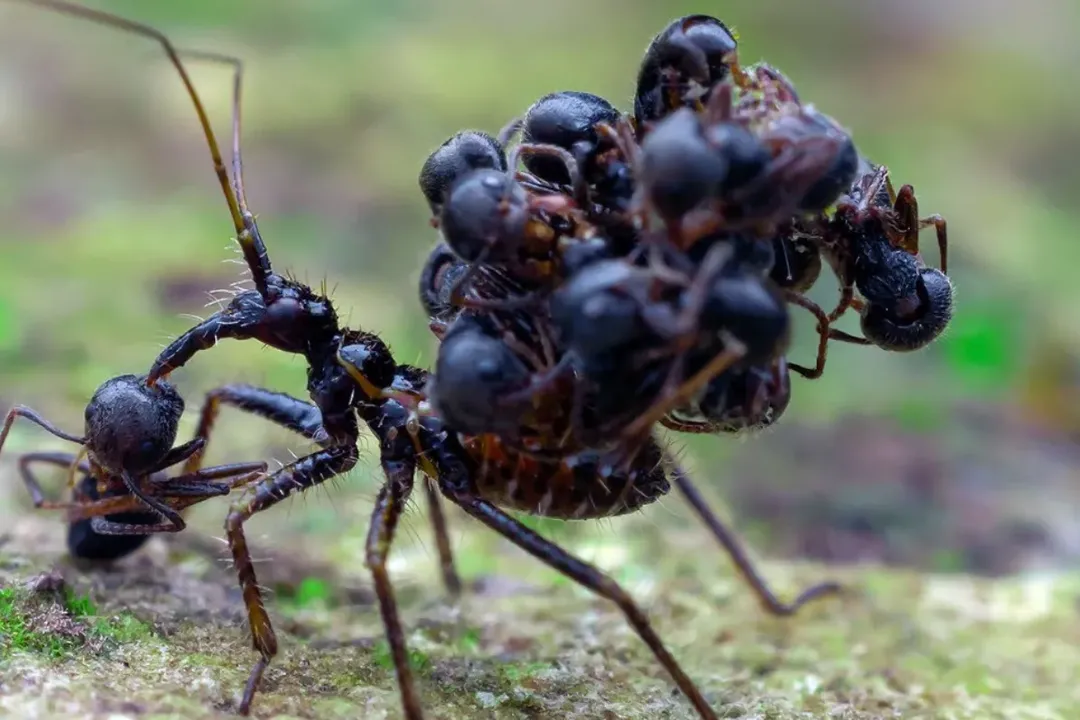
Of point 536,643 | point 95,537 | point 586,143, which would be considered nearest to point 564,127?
point 586,143

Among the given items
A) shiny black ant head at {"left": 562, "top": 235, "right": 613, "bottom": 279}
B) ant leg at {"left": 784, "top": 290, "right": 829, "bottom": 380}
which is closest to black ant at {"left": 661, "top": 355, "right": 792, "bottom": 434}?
ant leg at {"left": 784, "top": 290, "right": 829, "bottom": 380}

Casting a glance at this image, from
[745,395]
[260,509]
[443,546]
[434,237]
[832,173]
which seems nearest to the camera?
[832,173]

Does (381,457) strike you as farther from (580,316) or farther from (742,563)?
(742,563)

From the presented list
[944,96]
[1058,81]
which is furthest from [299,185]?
[1058,81]

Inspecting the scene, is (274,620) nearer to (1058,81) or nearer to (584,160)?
(584,160)

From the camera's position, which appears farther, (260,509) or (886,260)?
(260,509)
